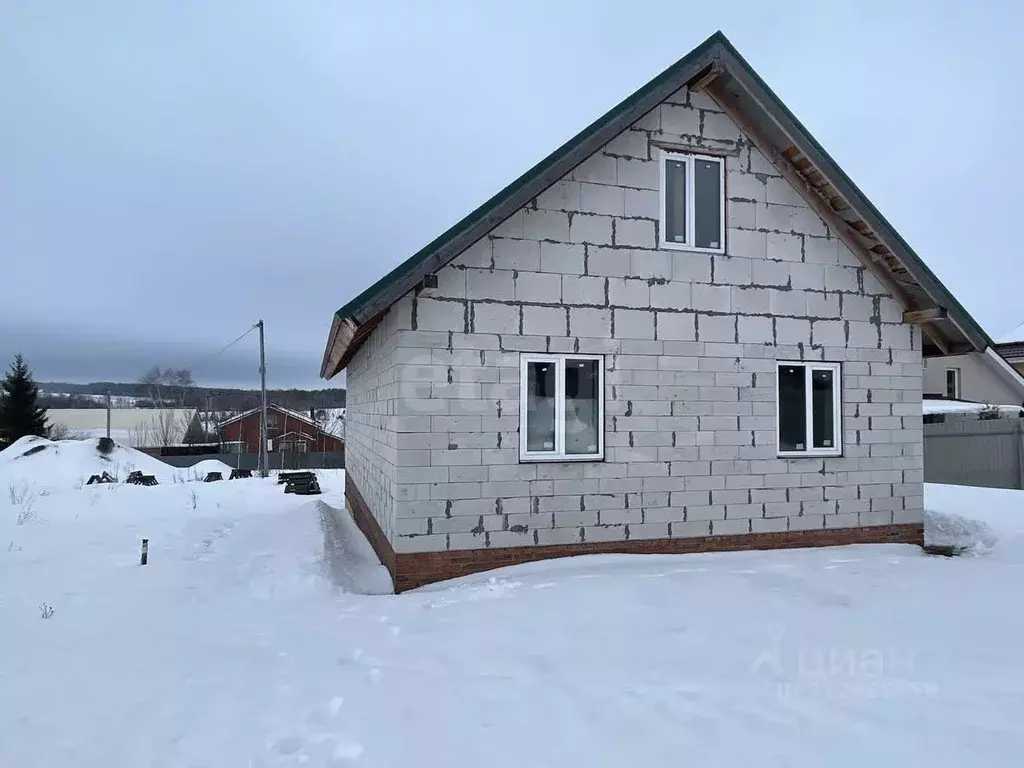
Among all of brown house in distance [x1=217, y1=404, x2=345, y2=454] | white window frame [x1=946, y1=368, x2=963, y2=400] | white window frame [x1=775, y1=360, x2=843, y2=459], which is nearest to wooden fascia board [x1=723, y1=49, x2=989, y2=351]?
white window frame [x1=775, y1=360, x2=843, y2=459]

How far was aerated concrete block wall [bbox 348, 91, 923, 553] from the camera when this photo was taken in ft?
23.8

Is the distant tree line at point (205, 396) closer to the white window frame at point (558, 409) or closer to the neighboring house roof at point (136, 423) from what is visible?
the neighboring house roof at point (136, 423)

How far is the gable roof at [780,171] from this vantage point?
22.7 feet

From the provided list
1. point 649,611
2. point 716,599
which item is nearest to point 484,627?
point 649,611

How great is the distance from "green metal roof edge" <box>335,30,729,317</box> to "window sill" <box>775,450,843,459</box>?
Answer: 188 inches

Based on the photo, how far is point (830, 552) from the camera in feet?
27.3

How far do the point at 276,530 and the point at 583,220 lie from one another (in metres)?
6.94

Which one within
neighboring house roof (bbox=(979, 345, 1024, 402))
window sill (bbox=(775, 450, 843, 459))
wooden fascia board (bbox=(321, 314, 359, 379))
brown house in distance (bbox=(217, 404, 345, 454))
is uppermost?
wooden fascia board (bbox=(321, 314, 359, 379))

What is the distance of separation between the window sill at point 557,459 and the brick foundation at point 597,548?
996 mm

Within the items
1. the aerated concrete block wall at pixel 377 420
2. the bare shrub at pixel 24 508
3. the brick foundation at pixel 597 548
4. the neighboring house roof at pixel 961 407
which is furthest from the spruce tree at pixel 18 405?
the neighboring house roof at pixel 961 407

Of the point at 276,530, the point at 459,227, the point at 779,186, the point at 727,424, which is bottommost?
the point at 276,530

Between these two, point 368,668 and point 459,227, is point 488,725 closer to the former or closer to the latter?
point 368,668

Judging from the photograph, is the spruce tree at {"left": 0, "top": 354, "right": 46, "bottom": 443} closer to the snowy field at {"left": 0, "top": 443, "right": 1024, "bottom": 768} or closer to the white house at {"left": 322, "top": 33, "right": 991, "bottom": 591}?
the snowy field at {"left": 0, "top": 443, "right": 1024, "bottom": 768}

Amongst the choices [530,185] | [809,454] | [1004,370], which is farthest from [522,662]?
[1004,370]
